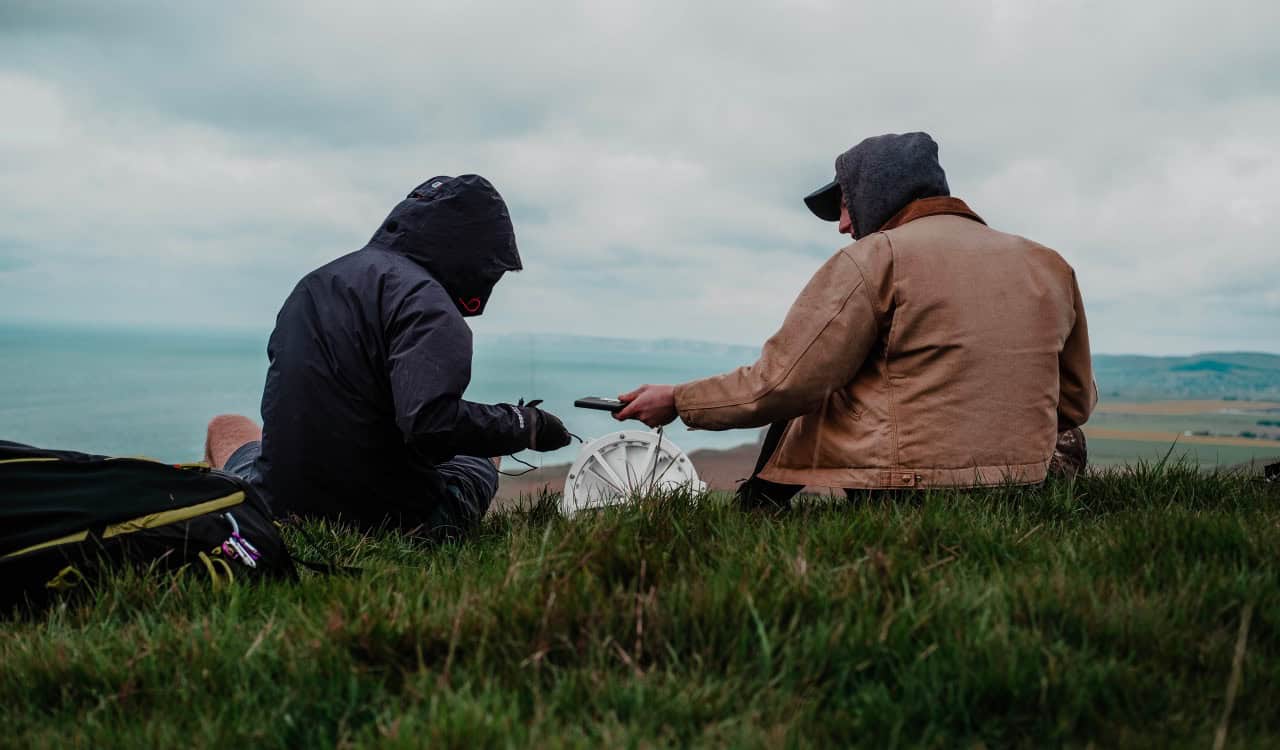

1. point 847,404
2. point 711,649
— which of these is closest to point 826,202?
point 847,404

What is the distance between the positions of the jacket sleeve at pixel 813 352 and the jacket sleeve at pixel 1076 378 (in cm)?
114

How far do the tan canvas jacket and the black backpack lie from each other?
2067 mm

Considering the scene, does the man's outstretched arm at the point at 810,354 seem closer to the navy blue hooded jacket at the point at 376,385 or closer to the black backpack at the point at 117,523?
the navy blue hooded jacket at the point at 376,385

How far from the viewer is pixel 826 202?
16.2 ft

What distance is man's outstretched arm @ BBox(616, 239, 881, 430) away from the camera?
3766mm

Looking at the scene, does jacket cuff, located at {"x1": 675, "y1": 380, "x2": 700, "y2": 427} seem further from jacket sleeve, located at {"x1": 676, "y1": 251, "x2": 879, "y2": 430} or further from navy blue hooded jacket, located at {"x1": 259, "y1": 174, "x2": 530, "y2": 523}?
navy blue hooded jacket, located at {"x1": 259, "y1": 174, "x2": 530, "y2": 523}

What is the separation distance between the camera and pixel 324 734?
6.79 feet

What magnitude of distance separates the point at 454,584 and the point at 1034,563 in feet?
5.92

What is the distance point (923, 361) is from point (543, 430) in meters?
1.93

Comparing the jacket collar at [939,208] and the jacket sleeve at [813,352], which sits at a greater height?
the jacket collar at [939,208]

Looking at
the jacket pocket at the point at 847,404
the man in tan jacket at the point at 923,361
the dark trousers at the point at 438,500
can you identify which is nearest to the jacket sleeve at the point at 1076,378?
the man in tan jacket at the point at 923,361

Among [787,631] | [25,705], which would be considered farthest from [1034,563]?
[25,705]

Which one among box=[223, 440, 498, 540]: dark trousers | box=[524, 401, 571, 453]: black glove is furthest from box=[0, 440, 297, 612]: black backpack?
box=[524, 401, 571, 453]: black glove

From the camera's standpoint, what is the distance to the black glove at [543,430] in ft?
15.4
